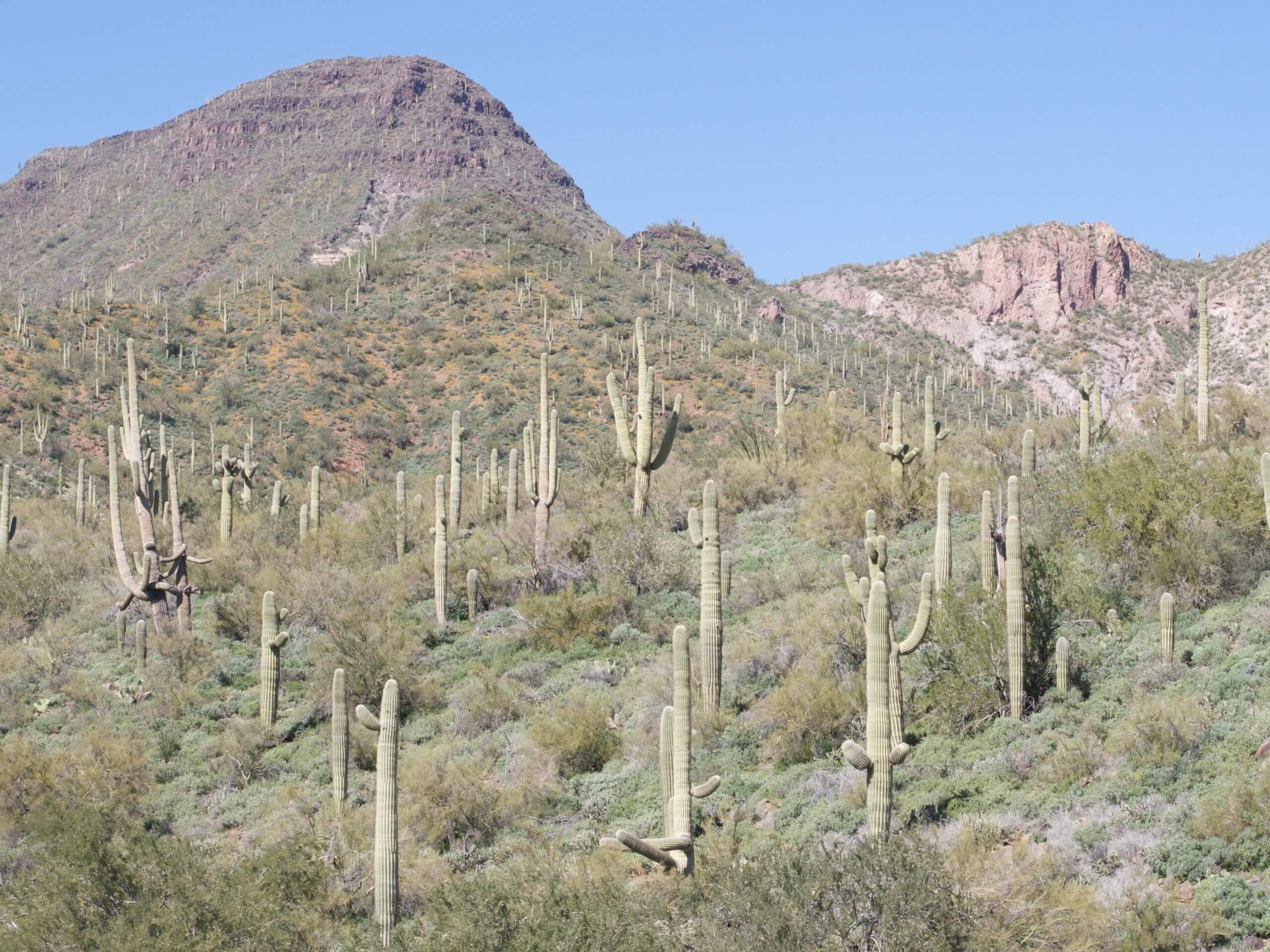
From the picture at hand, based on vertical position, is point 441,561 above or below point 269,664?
above

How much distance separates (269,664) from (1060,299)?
7923cm

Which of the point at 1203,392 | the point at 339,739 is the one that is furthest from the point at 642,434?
the point at 1203,392

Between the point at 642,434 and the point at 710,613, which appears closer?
the point at 710,613

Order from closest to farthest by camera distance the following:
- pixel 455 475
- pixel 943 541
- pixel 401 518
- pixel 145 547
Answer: pixel 943 541
pixel 145 547
pixel 455 475
pixel 401 518

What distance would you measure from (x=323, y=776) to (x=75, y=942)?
5.63 meters

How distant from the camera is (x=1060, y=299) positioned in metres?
89.6

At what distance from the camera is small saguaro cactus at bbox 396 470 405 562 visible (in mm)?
25344

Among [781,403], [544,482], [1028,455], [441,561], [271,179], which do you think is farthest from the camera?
[271,179]

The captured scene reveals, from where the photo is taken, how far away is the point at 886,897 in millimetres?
9203

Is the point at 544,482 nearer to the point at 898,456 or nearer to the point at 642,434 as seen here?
the point at 642,434

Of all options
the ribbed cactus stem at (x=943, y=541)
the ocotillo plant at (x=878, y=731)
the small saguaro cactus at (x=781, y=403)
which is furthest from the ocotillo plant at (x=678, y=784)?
the small saguaro cactus at (x=781, y=403)

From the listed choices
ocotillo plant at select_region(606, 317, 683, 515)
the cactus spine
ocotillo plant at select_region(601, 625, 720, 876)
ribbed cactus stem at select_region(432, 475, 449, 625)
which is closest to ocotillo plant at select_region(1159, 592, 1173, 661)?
the cactus spine

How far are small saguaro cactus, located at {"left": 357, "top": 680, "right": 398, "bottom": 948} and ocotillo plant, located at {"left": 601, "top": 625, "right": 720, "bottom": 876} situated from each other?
1.82m

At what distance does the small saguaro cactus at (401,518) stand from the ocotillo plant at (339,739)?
396 inches
